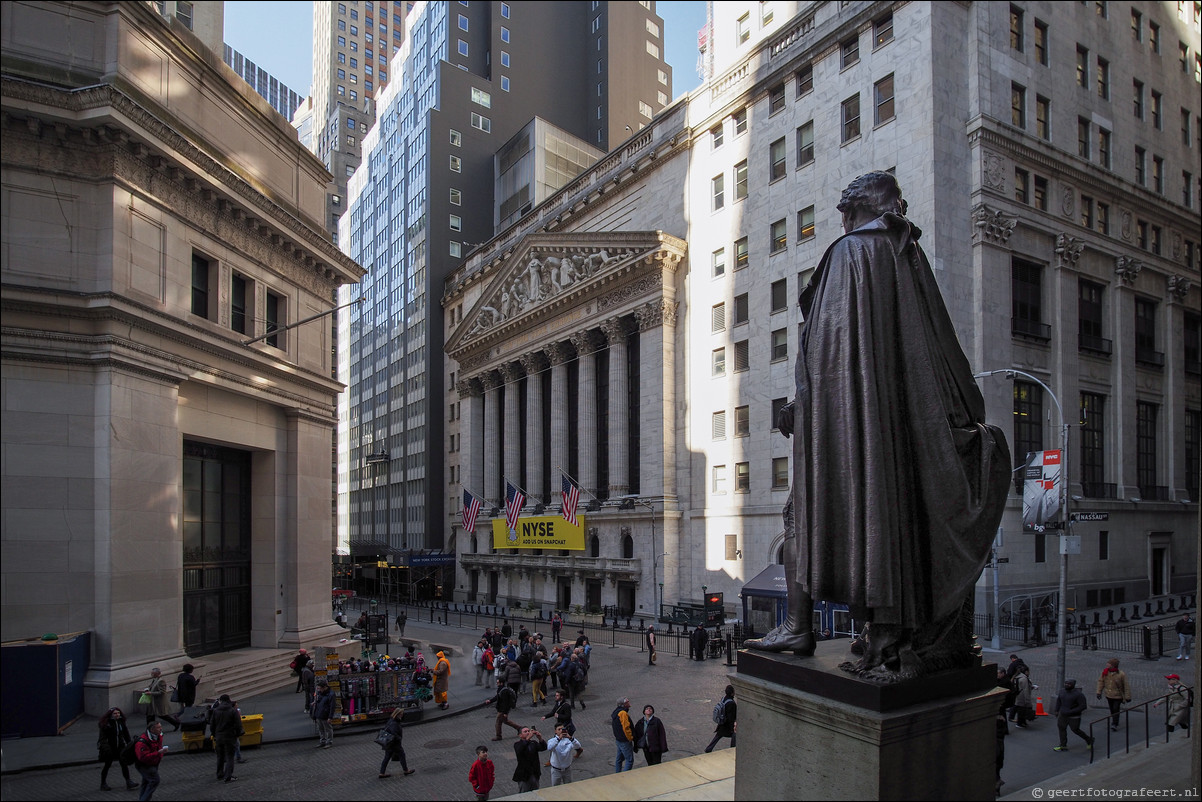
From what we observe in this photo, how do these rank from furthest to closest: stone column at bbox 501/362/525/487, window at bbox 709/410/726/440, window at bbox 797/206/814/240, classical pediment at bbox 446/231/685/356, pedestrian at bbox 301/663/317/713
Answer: stone column at bbox 501/362/525/487, classical pediment at bbox 446/231/685/356, window at bbox 709/410/726/440, window at bbox 797/206/814/240, pedestrian at bbox 301/663/317/713

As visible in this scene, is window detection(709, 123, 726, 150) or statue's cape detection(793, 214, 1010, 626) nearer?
statue's cape detection(793, 214, 1010, 626)

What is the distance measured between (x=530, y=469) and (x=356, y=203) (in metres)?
60.0

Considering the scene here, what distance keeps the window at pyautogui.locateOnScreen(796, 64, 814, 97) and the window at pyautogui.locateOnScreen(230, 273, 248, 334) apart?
2804 cm

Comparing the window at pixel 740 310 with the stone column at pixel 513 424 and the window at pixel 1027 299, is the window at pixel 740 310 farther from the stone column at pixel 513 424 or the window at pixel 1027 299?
the stone column at pixel 513 424

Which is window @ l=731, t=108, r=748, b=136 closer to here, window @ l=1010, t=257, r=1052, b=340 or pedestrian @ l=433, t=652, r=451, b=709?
window @ l=1010, t=257, r=1052, b=340

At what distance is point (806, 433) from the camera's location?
20.8ft

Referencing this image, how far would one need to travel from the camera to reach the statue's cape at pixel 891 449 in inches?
223

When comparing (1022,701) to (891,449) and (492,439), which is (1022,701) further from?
(492,439)

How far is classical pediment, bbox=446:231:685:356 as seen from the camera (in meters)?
45.5

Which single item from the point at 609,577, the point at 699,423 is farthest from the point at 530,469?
the point at 699,423

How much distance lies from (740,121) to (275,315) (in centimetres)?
2733

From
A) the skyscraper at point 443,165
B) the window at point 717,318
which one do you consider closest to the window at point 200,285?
the window at point 717,318

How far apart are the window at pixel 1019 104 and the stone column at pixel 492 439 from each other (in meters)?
41.0

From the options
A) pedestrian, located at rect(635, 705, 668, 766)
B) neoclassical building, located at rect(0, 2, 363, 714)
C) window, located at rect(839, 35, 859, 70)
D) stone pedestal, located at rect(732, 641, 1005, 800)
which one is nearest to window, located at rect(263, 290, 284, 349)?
neoclassical building, located at rect(0, 2, 363, 714)
